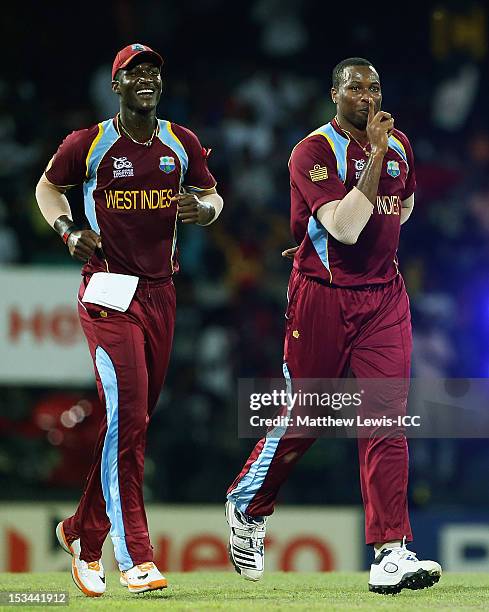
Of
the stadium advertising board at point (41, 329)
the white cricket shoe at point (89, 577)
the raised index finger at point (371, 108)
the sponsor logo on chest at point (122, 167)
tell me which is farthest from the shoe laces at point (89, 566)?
the stadium advertising board at point (41, 329)

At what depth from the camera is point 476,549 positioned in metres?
9.41

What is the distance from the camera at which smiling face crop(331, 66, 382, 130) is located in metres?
6.00

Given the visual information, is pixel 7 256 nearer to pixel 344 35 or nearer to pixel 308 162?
pixel 344 35

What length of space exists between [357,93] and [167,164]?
2.99 ft

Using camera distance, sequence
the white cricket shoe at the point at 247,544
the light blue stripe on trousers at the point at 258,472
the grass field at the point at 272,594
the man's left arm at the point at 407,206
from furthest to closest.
A: the man's left arm at the point at 407,206 < the white cricket shoe at the point at 247,544 < the light blue stripe on trousers at the point at 258,472 < the grass field at the point at 272,594

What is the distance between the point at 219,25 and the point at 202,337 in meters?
3.74

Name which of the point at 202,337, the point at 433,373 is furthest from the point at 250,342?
the point at 433,373

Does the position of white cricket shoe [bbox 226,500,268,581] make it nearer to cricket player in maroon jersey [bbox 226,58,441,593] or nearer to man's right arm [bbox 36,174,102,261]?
cricket player in maroon jersey [bbox 226,58,441,593]

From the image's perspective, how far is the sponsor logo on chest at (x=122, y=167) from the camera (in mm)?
5926

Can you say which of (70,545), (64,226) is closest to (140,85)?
(64,226)

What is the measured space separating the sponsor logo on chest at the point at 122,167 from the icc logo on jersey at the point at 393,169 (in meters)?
1.16

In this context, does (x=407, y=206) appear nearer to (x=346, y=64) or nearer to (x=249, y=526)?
(x=346, y=64)

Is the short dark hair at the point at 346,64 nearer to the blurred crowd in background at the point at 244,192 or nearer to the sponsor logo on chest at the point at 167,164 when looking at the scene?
the sponsor logo on chest at the point at 167,164

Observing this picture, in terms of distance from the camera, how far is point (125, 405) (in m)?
5.80
